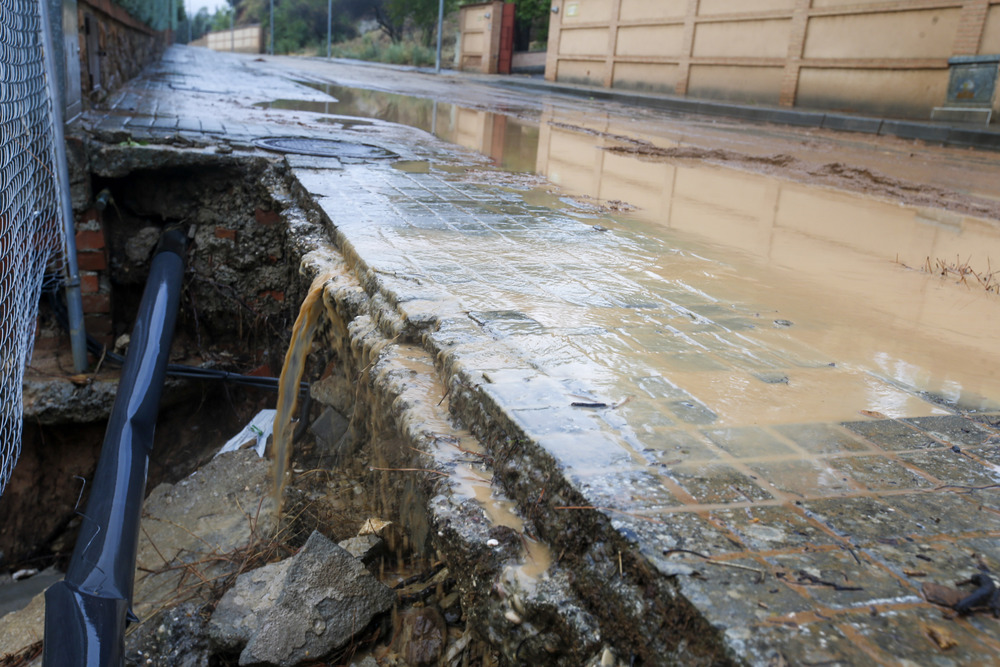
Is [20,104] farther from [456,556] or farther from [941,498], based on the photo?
[941,498]

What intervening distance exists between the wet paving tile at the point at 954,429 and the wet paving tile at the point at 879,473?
0.86 feet

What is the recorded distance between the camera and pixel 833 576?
129cm

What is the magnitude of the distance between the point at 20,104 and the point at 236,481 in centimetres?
215

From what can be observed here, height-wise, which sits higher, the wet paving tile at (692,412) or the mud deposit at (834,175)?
the mud deposit at (834,175)

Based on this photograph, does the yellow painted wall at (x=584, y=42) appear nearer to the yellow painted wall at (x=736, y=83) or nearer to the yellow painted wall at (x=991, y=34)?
the yellow painted wall at (x=736, y=83)

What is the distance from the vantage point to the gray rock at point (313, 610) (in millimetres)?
1967

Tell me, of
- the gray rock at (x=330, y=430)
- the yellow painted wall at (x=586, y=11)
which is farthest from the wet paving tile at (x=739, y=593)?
the yellow painted wall at (x=586, y=11)

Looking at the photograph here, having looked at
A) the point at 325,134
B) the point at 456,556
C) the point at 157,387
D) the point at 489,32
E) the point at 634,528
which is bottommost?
the point at 157,387

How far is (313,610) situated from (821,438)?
137 centimetres

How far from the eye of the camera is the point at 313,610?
2.01 metres

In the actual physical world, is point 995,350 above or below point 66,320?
above

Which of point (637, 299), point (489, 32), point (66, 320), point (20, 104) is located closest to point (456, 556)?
point (637, 299)

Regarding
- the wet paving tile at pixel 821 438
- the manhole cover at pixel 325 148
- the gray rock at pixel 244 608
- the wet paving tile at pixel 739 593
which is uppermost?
the manhole cover at pixel 325 148

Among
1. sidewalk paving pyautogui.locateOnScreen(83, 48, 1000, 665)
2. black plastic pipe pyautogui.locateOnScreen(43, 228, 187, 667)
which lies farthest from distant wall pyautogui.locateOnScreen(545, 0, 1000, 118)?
black plastic pipe pyautogui.locateOnScreen(43, 228, 187, 667)
